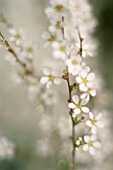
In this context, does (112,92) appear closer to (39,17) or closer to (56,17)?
(39,17)

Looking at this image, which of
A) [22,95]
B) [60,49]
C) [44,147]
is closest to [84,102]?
[60,49]

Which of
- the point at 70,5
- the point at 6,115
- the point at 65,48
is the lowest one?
the point at 65,48

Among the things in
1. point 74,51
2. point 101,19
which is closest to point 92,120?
point 74,51

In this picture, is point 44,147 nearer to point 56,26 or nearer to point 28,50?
point 28,50

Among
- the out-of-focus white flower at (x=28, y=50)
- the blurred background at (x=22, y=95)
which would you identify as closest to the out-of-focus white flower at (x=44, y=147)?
the blurred background at (x=22, y=95)

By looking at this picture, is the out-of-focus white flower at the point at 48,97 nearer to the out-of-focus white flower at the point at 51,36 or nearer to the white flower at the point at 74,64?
the out-of-focus white flower at the point at 51,36

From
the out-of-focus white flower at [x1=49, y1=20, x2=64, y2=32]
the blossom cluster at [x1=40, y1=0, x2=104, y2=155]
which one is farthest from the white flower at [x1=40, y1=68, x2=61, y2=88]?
the out-of-focus white flower at [x1=49, y1=20, x2=64, y2=32]
